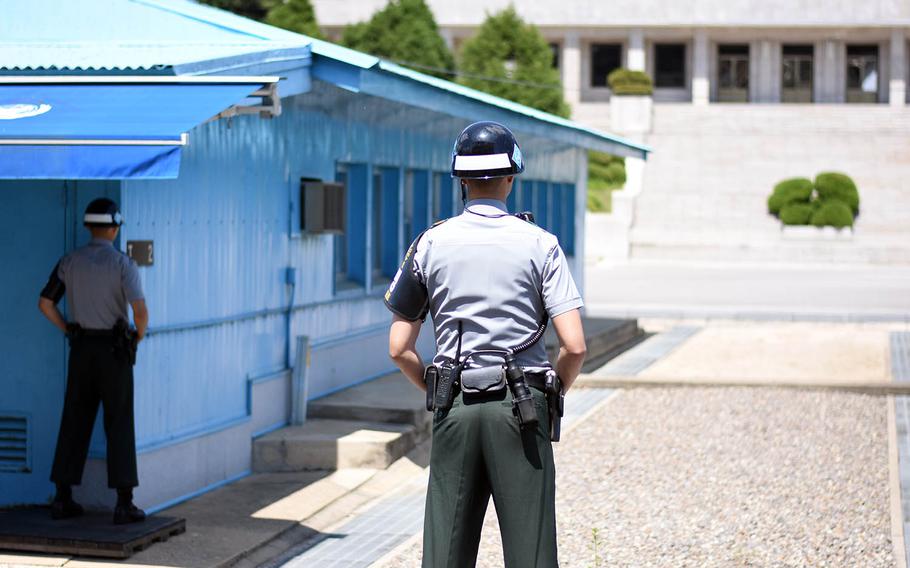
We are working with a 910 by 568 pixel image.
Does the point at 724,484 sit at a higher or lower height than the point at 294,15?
lower

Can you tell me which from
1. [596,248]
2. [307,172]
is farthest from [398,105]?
[596,248]

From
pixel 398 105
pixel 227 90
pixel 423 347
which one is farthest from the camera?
pixel 423 347

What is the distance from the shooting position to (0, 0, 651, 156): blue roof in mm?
8391

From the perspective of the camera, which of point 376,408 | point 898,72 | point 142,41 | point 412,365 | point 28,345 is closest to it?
point 412,365

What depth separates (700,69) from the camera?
62.8 meters

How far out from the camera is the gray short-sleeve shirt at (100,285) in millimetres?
7793

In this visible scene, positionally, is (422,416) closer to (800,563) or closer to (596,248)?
(800,563)

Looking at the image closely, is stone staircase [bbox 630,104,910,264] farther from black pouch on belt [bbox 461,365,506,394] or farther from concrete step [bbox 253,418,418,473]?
black pouch on belt [bbox 461,365,506,394]

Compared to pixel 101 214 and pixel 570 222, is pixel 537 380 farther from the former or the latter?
pixel 570 222

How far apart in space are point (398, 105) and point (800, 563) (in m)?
5.87

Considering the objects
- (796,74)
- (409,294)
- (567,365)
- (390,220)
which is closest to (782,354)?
(390,220)

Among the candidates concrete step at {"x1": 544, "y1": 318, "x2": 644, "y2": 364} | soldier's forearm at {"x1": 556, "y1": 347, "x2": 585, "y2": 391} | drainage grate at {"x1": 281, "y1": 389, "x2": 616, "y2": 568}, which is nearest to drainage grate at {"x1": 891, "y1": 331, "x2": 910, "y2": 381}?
concrete step at {"x1": 544, "y1": 318, "x2": 644, "y2": 364}

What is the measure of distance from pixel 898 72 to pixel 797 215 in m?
18.8

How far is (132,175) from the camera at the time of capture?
21.7 feet
